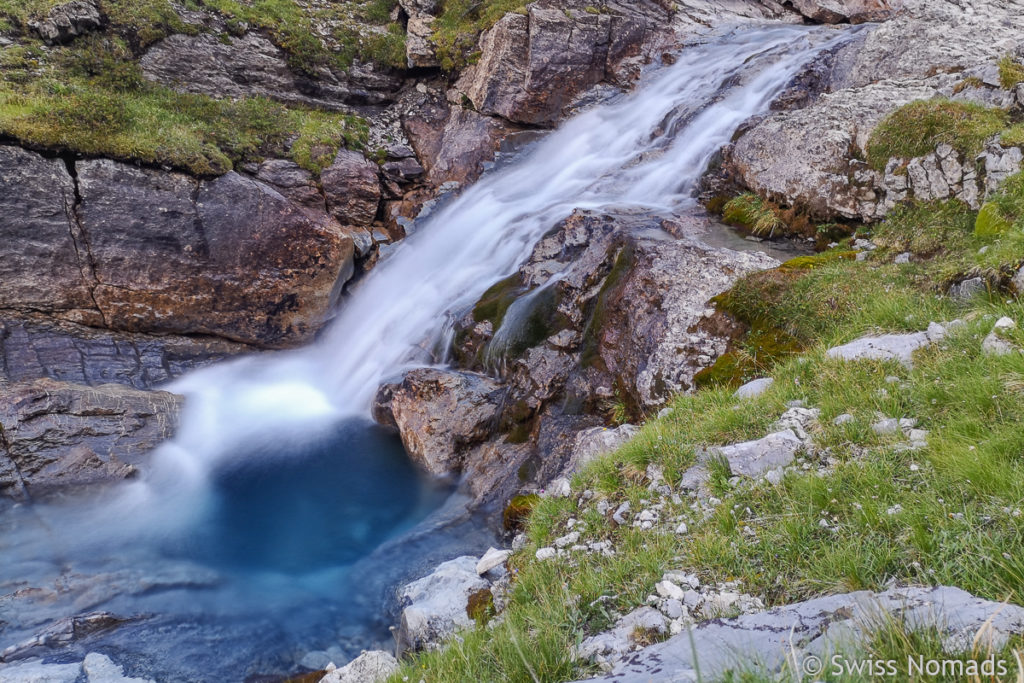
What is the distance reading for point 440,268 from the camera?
12922mm

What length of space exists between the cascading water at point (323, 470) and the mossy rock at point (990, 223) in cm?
502

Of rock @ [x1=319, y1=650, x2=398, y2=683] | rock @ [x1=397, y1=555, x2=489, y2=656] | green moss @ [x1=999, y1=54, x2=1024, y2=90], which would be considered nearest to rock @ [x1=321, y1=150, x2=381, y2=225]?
rock @ [x1=397, y1=555, x2=489, y2=656]

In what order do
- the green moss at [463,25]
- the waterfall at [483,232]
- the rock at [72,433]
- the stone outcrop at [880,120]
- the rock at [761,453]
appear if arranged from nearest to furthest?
1. the rock at [761,453]
2. the stone outcrop at [880,120]
3. the rock at [72,433]
4. the waterfall at [483,232]
5. the green moss at [463,25]

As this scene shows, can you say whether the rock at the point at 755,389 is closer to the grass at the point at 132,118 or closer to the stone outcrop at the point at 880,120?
the stone outcrop at the point at 880,120

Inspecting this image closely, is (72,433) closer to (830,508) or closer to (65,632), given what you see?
(65,632)

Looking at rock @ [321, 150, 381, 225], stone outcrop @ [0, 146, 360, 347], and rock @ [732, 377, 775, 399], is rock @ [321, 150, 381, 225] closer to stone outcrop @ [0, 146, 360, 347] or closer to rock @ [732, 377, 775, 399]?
stone outcrop @ [0, 146, 360, 347]

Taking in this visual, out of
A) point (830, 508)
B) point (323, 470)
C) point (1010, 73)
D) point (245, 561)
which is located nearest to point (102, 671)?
point (245, 561)

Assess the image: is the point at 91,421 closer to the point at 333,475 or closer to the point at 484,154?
the point at 333,475

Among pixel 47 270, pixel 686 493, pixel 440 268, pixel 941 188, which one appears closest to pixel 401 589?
pixel 686 493

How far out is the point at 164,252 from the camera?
12289 millimetres

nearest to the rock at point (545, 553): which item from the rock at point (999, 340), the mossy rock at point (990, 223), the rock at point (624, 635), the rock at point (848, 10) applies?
the rock at point (624, 635)

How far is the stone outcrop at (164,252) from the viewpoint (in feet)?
37.1

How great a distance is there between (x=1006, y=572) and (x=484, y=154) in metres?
15.8

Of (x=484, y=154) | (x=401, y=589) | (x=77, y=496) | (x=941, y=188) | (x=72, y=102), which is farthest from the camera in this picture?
(x=484, y=154)
